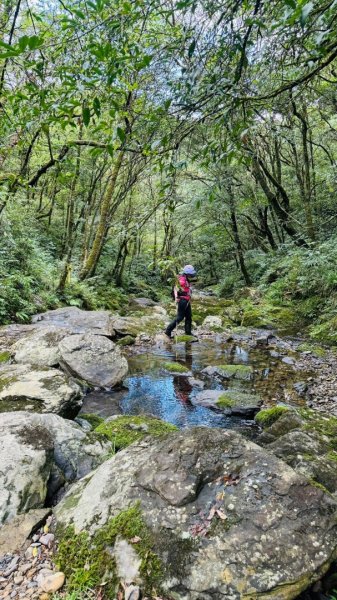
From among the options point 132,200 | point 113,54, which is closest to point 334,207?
point 132,200

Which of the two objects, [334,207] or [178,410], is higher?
[334,207]

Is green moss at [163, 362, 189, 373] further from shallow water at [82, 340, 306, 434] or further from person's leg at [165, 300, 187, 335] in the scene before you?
person's leg at [165, 300, 187, 335]

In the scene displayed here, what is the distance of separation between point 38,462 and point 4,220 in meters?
10.9

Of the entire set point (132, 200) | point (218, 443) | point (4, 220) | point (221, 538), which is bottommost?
point (221, 538)

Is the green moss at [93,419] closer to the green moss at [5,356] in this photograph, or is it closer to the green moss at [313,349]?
the green moss at [5,356]

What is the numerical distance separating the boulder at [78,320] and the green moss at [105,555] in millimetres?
8298

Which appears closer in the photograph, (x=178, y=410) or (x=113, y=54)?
(x=113, y=54)

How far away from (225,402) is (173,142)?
4.69 m

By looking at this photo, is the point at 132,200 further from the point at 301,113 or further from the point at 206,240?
the point at 301,113

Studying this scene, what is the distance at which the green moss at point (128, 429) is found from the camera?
4.18 m

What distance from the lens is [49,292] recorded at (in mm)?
14438

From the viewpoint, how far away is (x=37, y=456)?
9.95ft

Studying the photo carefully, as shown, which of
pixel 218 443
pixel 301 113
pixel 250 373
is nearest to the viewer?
pixel 218 443

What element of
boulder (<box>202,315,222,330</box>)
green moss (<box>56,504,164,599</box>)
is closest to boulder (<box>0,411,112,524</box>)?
green moss (<box>56,504,164,599</box>)
